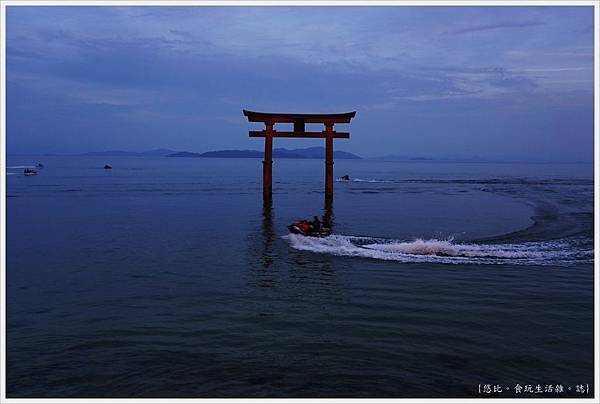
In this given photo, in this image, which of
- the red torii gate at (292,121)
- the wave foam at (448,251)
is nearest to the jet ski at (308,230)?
the wave foam at (448,251)

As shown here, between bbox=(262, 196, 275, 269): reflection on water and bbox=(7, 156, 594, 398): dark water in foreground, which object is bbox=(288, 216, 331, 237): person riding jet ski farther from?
bbox=(262, 196, 275, 269): reflection on water

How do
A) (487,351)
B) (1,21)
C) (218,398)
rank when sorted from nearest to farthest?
(218,398)
(487,351)
(1,21)

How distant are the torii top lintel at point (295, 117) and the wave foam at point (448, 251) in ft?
39.2

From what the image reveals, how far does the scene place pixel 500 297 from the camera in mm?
11336

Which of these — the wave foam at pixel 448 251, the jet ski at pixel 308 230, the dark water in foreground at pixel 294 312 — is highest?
the jet ski at pixel 308 230

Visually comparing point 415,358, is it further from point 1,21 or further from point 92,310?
point 1,21

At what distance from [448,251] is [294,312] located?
776cm

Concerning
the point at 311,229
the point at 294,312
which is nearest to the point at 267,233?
the point at 311,229

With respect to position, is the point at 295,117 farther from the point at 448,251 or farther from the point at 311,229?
the point at 448,251

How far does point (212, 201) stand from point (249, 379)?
27.9m

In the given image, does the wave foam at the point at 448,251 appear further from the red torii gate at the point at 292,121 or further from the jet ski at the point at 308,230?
the red torii gate at the point at 292,121

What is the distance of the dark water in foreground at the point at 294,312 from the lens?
747 centimetres

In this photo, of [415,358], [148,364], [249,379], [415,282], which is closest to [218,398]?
[249,379]

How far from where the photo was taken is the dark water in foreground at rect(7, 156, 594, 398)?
747 cm
